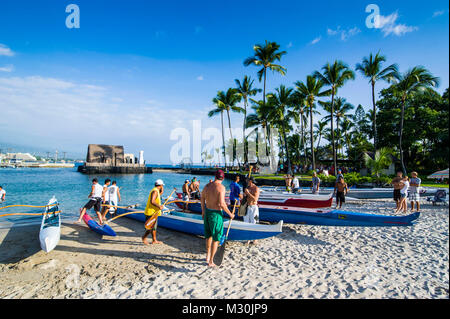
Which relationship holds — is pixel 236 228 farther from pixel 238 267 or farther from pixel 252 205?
pixel 238 267

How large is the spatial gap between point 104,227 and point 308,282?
5.45 m

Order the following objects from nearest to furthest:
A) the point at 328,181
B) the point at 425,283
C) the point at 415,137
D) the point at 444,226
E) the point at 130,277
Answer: the point at 425,283 → the point at 130,277 → the point at 444,226 → the point at 328,181 → the point at 415,137

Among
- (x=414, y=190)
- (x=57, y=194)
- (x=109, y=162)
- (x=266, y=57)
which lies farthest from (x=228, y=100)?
(x=109, y=162)

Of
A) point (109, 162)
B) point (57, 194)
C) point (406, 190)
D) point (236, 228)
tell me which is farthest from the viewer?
point (109, 162)

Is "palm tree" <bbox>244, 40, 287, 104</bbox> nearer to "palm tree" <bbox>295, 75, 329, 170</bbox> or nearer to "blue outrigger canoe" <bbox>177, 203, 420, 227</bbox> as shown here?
"palm tree" <bbox>295, 75, 329, 170</bbox>

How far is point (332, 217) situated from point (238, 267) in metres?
3.58

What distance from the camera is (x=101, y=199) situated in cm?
741

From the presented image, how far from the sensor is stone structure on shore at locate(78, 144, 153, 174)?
1848 inches

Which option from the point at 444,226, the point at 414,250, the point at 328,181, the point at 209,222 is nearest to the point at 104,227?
the point at 209,222

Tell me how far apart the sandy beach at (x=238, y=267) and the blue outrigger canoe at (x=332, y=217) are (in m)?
0.40

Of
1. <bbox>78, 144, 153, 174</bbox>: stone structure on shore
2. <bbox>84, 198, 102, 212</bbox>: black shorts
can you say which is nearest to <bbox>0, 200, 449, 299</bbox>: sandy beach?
<bbox>84, 198, 102, 212</bbox>: black shorts

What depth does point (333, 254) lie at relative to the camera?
16.5 ft

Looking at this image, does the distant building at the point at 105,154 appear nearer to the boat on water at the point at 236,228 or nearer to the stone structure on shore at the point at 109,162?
the stone structure on shore at the point at 109,162

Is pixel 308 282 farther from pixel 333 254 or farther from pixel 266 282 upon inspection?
pixel 333 254
